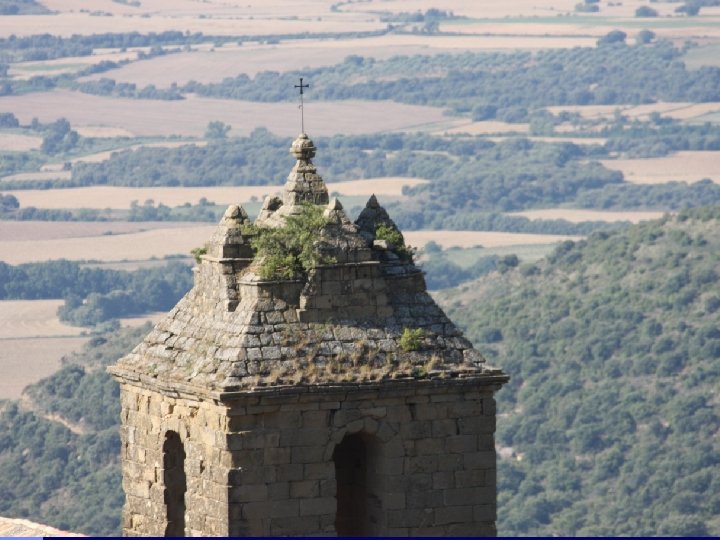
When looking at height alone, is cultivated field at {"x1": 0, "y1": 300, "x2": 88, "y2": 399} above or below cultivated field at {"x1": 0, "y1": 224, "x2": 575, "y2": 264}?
below

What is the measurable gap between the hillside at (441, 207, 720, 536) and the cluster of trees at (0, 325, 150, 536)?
15236 millimetres

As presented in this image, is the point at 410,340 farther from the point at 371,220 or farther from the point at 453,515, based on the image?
the point at 453,515

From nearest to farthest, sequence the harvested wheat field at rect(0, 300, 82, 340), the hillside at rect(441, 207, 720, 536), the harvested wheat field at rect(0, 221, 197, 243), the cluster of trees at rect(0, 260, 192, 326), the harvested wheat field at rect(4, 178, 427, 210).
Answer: the hillside at rect(441, 207, 720, 536) → the harvested wheat field at rect(0, 300, 82, 340) → the cluster of trees at rect(0, 260, 192, 326) → the harvested wheat field at rect(0, 221, 197, 243) → the harvested wheat field at rect(4, 178, 427, 210)

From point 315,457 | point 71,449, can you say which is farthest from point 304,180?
point 71,449

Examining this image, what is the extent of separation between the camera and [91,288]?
164000 mm

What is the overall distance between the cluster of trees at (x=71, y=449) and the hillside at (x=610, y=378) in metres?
15.2

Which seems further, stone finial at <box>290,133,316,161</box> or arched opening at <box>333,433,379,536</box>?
stone finial at <box>290,133,316,161</box>

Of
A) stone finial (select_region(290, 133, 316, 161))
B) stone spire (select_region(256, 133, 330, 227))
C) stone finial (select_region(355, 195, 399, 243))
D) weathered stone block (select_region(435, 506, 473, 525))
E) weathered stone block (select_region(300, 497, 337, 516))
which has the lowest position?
weathered stone block (select_region(435, 506, 473, 525))

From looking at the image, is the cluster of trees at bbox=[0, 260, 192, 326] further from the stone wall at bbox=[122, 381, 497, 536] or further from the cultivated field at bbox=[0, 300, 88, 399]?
the stone wall at bbox=[122, 381, 497, 536]

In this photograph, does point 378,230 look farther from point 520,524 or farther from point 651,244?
point 651,244

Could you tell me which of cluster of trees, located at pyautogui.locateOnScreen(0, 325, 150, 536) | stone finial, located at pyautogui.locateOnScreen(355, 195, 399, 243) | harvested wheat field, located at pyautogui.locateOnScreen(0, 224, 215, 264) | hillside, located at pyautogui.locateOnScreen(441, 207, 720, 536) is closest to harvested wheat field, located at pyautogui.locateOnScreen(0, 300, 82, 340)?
cluster of trees, located at pyautogui.locateOnScreen(0, 325, 150, 536)

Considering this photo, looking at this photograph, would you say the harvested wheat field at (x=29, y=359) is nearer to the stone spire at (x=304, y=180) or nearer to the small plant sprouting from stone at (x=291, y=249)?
the stone spire at (x=304, y=180)

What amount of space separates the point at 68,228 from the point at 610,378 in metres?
46.3

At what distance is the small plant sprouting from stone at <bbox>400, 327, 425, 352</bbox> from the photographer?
29819mm
